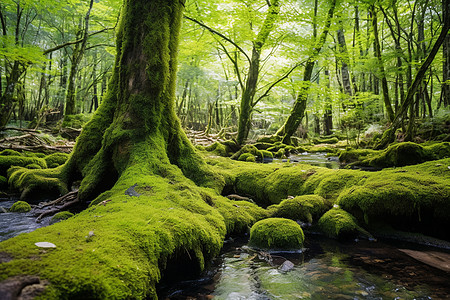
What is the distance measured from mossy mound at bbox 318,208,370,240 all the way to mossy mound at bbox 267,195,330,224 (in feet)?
0.56

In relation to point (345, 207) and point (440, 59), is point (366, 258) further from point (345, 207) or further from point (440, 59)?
point (440, 59)

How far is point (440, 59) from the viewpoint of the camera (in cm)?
1239

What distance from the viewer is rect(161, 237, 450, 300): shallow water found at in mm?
2307

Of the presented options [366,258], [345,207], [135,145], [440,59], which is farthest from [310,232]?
[440,59]

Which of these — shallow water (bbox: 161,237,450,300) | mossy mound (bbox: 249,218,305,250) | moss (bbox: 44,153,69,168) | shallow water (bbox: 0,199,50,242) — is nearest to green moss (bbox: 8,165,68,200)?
shallow water (bbox: 0,199,50,242)

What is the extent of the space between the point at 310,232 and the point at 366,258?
41.3 inches

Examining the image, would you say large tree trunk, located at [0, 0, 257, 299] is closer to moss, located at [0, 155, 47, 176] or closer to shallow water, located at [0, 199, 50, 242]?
shallow water, located at [0, 199, 50, 242]

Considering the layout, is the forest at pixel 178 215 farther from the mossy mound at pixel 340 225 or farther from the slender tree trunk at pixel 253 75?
the slender tree trunk at pixel 253 75

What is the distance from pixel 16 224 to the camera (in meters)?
3.91

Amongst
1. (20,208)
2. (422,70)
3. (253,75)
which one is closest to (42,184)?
(20,208)

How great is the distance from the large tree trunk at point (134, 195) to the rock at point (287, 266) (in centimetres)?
75

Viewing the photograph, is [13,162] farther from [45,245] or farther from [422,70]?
[422,70]

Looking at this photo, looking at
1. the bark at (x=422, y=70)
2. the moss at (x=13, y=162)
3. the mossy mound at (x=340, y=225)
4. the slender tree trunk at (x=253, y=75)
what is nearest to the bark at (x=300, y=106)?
the slender tree trunk at (x=253, y=75)

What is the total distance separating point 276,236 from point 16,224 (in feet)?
13.0
